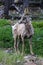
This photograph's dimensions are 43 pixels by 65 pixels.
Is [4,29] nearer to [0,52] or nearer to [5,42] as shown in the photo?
[5,42]

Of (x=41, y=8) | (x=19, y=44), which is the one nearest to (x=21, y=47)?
(x=19, y=44)

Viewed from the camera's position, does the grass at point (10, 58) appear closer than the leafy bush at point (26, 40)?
Yes

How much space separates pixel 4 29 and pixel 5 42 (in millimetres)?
742

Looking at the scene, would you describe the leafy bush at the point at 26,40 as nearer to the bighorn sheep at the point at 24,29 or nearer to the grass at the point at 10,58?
the bighorn sheep at the point at 24,29

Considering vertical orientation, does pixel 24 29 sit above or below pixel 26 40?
above

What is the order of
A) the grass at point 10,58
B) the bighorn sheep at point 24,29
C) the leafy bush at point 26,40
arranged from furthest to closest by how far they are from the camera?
1. the leafy bush at point 26,40
2. the bighorn sheep at point 24,29
3. the grass at point 10,58

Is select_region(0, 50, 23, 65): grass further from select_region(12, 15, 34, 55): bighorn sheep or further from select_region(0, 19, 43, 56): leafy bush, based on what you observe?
select_region(0, 19, 43, 56): leafy bush

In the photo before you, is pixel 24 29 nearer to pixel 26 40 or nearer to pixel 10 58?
pixel 26 40

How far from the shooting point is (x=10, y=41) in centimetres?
1059

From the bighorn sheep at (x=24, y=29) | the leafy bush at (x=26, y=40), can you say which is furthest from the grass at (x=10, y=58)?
the leafy bush at (x=26, y=40)

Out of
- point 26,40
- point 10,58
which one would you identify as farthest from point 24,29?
point 10,58

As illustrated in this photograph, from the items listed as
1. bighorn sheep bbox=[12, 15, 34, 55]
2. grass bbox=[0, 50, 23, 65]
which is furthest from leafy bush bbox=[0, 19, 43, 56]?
grass bbox=[0, 50, 23, 65]

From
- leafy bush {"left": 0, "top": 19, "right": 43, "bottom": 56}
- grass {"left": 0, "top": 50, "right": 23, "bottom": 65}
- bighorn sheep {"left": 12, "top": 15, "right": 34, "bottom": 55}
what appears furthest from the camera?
leafy bush {"left": 0, "top": 19, "right": 43, "bottom": 56}

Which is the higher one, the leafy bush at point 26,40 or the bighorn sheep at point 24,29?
the bighorn sheep at point 24,29
